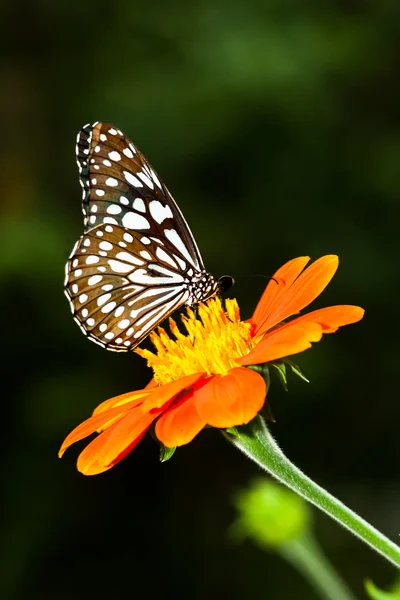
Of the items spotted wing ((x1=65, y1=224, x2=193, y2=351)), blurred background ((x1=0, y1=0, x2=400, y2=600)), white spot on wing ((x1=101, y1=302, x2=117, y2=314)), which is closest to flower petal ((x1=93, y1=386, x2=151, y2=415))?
spotted wing ((x1=65, y1=224, x2=193, y2=351))

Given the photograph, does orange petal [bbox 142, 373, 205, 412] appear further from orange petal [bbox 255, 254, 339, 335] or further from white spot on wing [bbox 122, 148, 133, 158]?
white spot on wing [bbox 122, 148, 133, 158]

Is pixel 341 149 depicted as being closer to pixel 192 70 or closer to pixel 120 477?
pixel 192 70

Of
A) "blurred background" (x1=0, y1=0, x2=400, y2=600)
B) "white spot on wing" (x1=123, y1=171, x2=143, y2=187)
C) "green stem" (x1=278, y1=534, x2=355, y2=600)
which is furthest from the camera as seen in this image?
"blurred background" (x1=0, y1=0, x2=400, y2=600)

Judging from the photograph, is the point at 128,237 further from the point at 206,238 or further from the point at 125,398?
the point at 206,238

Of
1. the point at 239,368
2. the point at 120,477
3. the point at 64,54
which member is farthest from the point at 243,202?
the point at 239,368

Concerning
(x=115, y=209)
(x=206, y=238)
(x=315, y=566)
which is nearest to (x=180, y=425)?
(x=115, y=209)

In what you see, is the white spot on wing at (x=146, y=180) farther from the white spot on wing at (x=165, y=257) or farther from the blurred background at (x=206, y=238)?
the blurred background at (x=206, y=238)
